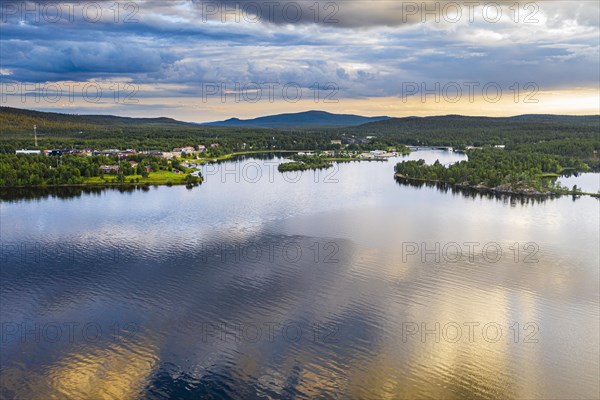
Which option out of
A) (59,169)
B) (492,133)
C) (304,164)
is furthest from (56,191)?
(492,133)

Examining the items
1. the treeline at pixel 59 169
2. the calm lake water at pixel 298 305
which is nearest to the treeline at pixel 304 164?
the treeline at pixel 59 169

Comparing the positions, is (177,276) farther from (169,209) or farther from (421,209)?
(421,209)

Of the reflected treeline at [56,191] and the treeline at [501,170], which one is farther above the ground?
the treeline at [501,170]

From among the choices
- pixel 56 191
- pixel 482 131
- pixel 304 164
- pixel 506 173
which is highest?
pixel 482 131

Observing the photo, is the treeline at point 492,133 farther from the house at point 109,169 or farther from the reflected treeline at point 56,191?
the house at point 109,169

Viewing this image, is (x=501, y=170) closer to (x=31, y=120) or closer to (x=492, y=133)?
(x=492, y=133)

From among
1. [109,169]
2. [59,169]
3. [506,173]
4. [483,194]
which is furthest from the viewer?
[109,169]

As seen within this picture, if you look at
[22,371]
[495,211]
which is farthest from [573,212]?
[22,371]
